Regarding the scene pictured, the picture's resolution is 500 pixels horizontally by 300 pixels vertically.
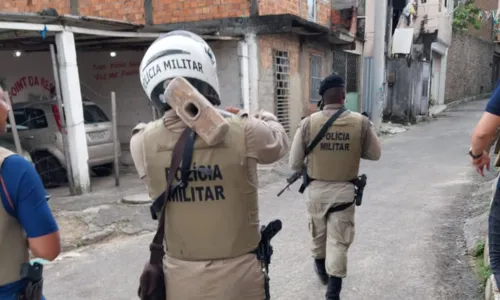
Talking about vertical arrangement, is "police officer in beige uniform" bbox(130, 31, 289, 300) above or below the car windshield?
above

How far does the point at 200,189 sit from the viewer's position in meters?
1.69

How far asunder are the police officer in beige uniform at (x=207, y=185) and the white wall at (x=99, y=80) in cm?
772

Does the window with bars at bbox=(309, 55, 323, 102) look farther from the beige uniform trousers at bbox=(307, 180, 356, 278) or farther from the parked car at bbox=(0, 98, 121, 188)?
the beige uniform trousers at bbox=(307, 180, 356, 278)

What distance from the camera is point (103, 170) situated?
872 cm

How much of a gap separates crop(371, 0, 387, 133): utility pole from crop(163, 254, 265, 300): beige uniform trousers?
40.4 feet

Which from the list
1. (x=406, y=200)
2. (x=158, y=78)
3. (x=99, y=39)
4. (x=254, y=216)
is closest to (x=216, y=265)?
(x=254, y=216)

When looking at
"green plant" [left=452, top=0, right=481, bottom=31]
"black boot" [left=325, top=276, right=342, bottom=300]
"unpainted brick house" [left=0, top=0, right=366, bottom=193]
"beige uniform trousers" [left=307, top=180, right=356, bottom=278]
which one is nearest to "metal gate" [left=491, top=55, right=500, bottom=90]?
"green plant" [left=452, top=0, right=481, bottom=31]

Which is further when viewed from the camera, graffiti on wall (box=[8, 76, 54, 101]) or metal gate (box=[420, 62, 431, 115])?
metal gate (box=[420, 62, 431, 115])

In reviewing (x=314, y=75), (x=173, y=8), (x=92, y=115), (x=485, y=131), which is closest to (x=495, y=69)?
(x=314, y=75)

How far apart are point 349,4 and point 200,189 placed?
41.7ft

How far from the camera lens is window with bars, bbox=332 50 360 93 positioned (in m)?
13.7

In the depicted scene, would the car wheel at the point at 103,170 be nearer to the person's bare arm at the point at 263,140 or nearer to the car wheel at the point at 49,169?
the car wheel at the point at 49,169

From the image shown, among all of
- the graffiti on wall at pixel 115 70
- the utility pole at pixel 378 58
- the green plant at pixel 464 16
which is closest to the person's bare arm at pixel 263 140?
the graffiti on wall at pixel 115 70

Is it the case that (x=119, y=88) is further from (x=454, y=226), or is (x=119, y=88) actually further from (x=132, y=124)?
(x=454, y=226)
